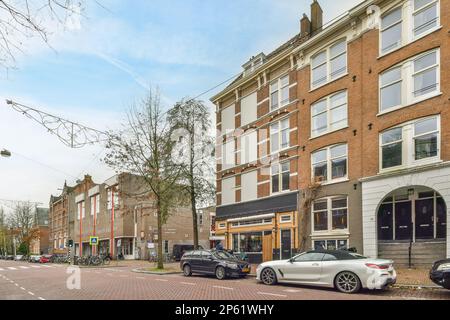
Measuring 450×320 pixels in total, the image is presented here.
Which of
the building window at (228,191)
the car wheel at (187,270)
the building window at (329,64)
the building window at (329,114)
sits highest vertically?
the building window at (329,64)

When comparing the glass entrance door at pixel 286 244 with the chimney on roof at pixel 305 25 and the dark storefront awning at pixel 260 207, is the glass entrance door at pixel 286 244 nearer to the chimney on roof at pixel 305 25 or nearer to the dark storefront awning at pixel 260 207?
the dark storefront awning at pixel 260 207

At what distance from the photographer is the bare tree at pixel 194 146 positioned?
3228 centimetres

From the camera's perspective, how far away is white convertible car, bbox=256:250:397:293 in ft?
44.5

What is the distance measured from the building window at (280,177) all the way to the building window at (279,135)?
121 centimetres

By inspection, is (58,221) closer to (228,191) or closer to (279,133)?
(228,191)

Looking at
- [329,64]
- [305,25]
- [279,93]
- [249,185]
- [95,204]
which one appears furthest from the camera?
[95,204]

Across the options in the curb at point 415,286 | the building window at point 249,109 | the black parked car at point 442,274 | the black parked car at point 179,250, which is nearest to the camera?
the black parked car at point 442,274

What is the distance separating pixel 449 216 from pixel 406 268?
3.28 metres

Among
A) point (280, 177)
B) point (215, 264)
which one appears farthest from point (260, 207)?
point (215, 264)

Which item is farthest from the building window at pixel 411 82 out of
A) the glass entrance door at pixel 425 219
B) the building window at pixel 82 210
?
the building window at pixel 82 210

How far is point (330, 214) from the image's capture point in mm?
24375

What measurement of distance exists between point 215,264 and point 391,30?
49.3 ft

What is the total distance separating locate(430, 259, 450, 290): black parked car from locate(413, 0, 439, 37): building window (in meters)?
12.2

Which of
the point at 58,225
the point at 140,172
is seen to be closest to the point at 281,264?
the point at 140,172
